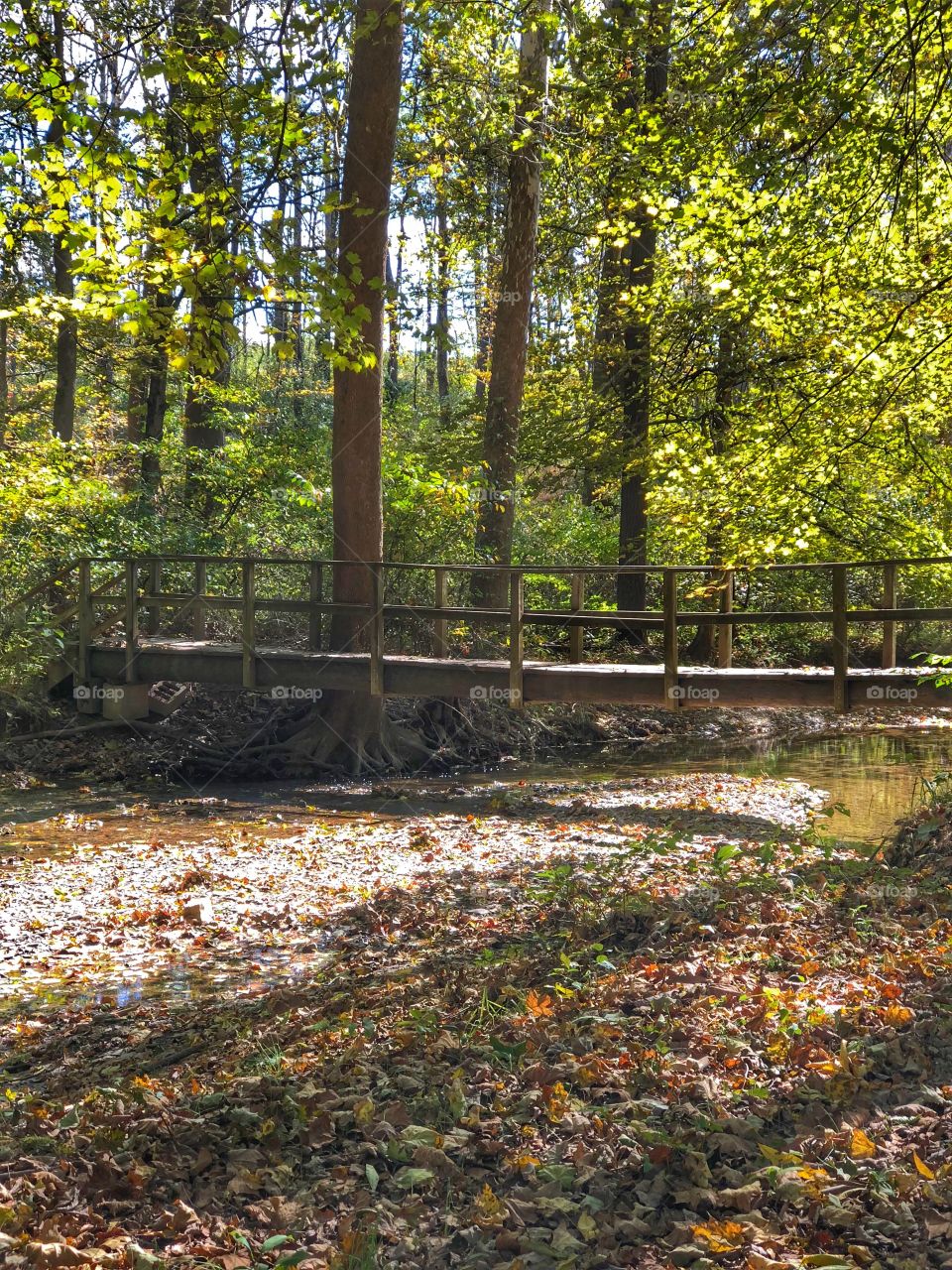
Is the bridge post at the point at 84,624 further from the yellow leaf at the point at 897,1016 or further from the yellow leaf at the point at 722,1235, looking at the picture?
the yellow leaf at the point at 722,1235

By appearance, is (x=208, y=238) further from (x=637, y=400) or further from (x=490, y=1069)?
(x=637, y=400)

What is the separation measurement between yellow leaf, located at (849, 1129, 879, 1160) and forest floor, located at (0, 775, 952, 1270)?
0.01 meters

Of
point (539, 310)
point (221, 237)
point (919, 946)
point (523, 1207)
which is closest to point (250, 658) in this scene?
point (221, 237)

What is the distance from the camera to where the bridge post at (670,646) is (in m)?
11.6

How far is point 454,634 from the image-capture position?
15.9 metres

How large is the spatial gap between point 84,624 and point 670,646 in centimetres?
857

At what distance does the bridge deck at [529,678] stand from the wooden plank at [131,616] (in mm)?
83

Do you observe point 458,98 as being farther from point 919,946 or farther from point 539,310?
point 539,310

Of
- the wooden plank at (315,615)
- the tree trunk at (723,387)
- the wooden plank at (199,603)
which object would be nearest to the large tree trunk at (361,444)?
the wooden plank at (315,615)

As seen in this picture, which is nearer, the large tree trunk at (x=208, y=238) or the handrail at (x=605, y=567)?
the large tree trunk at (x=208, y=238)

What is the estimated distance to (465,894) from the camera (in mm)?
7594

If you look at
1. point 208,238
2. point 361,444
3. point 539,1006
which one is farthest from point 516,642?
point 539,1006

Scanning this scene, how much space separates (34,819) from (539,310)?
1103 inches

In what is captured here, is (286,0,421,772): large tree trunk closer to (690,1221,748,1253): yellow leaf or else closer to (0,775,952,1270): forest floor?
(0,775,952,1270): forest floor
